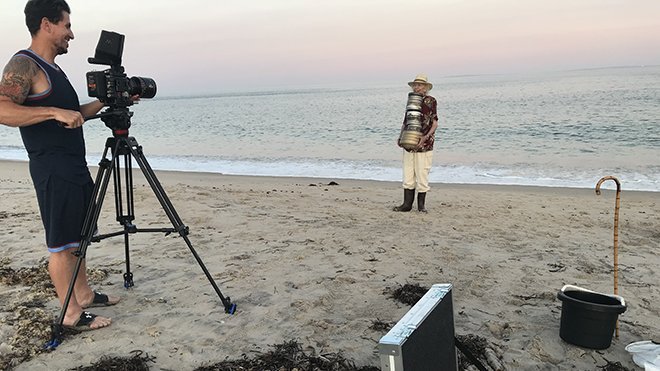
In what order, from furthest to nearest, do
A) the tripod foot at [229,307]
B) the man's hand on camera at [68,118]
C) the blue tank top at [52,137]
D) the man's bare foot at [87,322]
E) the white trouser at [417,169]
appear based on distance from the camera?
the white trouser at [417,169]
the tripod foot at [229,307]
the man's bare foot at [87,322]
the blue tank top at [52,137]
the man's hand on camera at [68,118]

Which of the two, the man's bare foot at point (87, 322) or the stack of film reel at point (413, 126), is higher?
the stack of film reel at point (413, 126)

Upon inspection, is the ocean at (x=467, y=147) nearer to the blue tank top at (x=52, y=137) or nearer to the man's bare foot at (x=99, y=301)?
the man's bare foot at (x=99, y=301)

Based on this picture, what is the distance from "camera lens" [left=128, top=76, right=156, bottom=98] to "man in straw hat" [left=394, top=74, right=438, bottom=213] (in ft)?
11.8

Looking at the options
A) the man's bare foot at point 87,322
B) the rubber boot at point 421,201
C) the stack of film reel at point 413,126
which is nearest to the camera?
the man's bare foot at point 87,322

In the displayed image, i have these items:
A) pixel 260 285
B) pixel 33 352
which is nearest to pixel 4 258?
pixel 33 352

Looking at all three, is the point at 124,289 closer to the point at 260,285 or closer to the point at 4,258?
the point at 260,285

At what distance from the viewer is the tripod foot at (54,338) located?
8.99 ft

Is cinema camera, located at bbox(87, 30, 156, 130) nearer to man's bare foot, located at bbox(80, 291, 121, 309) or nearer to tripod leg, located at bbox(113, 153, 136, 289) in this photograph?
tripod leg, located at bbox(113, 153, 136, 289)

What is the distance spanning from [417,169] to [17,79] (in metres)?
4.75

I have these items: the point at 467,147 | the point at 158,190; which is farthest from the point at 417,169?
the point at 467,147

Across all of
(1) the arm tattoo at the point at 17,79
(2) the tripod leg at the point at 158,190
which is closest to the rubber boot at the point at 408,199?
(2) the tripod leg at the point at 158,190

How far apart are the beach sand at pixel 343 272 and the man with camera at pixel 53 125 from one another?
627 mm

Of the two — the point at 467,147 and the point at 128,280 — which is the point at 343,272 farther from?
the point at 467,147

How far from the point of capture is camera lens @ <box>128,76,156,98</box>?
2902 mm
